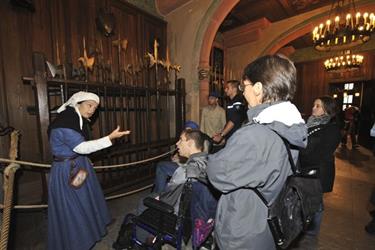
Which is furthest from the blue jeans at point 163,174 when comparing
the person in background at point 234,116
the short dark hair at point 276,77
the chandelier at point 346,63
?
the chandelier at point 346,63

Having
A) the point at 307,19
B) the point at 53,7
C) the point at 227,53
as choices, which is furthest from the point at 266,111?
the point at 227,53

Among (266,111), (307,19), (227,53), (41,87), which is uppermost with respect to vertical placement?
(307,19)

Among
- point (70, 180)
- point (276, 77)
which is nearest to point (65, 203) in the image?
point (70, 180)

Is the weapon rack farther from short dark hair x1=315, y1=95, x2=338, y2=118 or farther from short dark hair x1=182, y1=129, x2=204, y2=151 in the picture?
short dark hair x1=315, y1=95, x2=338, y2=118

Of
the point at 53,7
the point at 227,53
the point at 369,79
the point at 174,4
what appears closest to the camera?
the point at 53,7

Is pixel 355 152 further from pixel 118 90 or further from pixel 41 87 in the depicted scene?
pixel 41 87

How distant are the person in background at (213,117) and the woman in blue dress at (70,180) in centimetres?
218

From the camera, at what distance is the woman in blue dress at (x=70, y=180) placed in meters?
1.80

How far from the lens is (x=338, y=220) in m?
2.51

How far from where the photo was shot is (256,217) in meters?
0.98

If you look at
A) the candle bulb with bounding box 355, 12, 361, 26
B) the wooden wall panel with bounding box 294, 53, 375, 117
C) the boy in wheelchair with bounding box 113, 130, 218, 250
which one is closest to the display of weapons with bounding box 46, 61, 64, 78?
the boy in wheelchair with bounding box 113, 130, 218, 250

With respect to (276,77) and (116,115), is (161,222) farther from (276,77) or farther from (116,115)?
(116,115)

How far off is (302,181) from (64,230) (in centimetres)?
206

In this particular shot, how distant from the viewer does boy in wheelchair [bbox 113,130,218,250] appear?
1.52m
